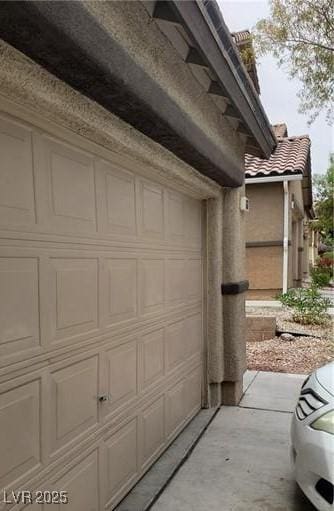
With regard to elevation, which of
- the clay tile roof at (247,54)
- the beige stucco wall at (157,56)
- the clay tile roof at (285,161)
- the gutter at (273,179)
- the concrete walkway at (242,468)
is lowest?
the concrete walkway at (242,468)

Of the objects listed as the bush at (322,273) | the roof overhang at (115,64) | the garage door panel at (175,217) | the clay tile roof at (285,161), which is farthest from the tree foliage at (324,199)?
the roof overhang at (115,64)

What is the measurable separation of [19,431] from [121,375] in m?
1.13

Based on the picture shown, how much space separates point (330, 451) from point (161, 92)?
8.20 ft

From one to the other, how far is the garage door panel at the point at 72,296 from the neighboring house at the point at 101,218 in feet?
0.04

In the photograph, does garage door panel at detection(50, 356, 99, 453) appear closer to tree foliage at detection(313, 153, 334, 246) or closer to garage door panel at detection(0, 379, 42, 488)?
garage door panel at detection(0, 379, 42, 488)

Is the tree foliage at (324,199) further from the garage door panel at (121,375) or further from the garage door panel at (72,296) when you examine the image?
the garage door panel at (72,296)

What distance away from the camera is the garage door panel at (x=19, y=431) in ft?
6.50

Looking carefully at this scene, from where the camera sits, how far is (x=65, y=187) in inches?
98.6

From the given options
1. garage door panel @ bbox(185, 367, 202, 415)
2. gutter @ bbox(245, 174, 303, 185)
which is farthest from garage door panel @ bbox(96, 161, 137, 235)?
gutter @ bbox(245, 174, 303, 185)

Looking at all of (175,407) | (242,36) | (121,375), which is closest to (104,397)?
(121,375)

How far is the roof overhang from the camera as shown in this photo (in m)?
1.60

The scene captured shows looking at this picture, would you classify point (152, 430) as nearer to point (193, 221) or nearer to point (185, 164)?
point (193, 221)

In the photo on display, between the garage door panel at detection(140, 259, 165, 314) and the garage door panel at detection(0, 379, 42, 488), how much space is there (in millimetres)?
1478

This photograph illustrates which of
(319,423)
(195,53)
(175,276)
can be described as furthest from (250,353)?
(195,53)
